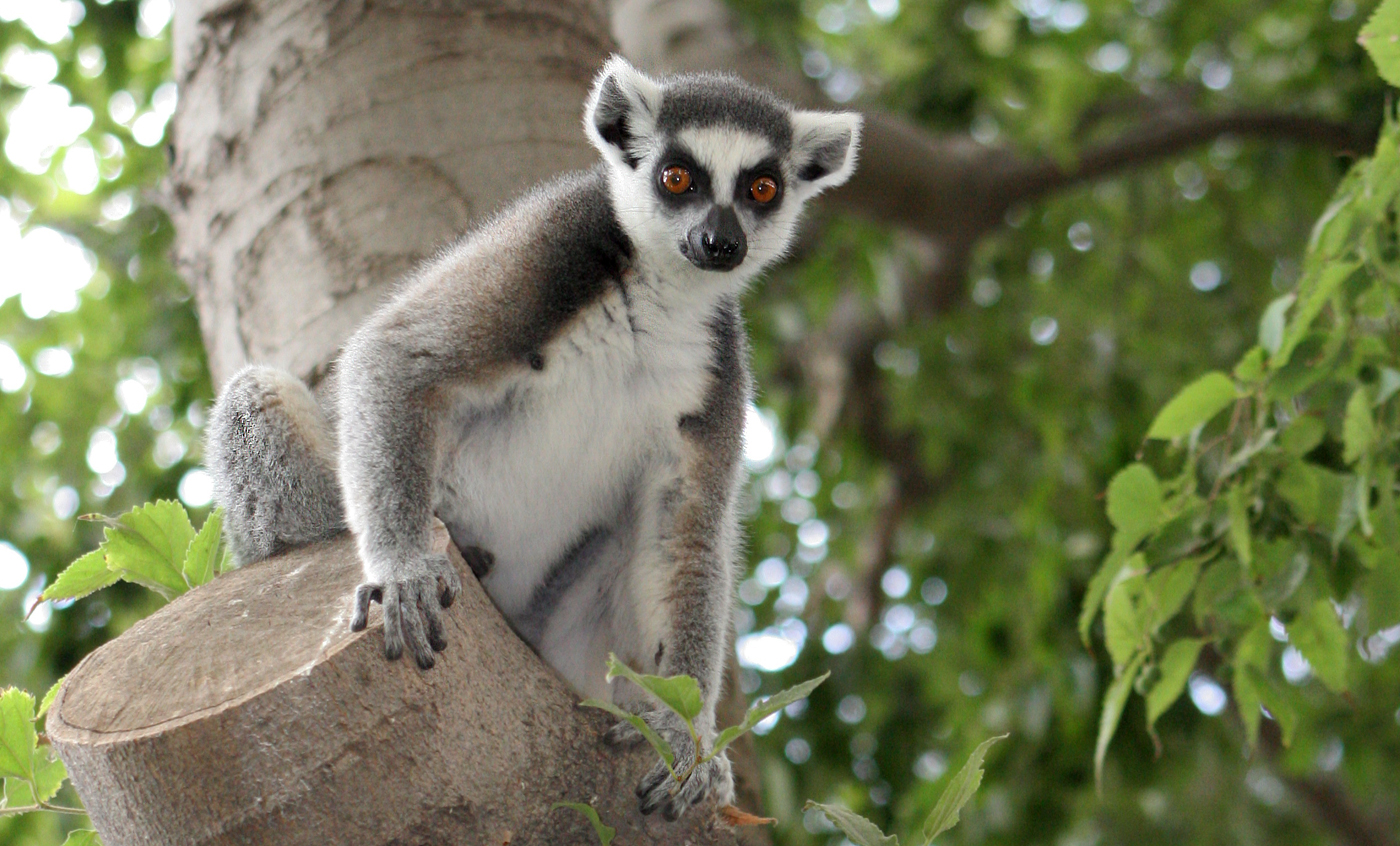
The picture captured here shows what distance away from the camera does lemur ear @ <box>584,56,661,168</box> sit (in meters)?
3.39

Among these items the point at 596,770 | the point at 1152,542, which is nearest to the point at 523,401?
the point at 596,770

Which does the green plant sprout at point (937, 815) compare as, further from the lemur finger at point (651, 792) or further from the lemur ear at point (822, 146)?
the lemur ear at point (822, 146)

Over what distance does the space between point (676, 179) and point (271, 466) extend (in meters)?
1.32

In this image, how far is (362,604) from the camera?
2.09 metres

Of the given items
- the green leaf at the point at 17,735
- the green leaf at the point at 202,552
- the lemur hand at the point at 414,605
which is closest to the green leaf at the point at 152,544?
the green leaf at the point at 202,552

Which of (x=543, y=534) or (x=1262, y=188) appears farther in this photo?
(x=1262, y=188)

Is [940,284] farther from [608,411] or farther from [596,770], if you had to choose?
[596,770]

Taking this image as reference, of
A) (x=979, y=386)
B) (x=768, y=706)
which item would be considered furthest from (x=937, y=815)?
(x=979, y=386)

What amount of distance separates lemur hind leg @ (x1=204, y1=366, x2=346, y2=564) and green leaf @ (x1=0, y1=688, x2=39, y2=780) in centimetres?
86

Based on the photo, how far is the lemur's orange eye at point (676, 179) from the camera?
3.28m

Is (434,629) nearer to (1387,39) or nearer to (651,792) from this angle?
(651,792)

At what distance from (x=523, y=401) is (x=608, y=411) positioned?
0.22 meters

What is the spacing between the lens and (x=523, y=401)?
2982 mm

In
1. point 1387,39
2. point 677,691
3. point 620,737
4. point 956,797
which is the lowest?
point 620,737
